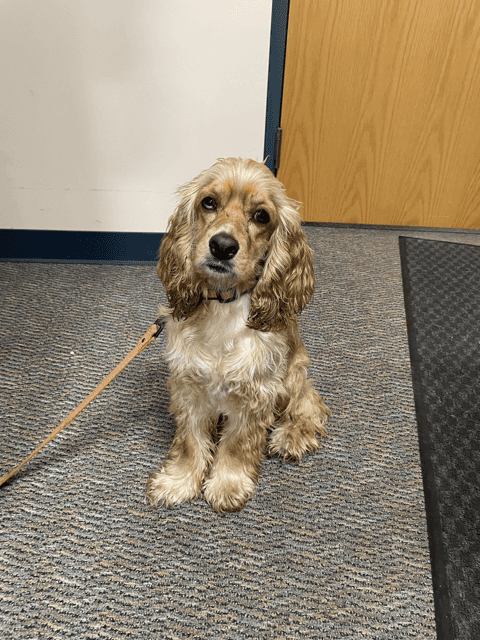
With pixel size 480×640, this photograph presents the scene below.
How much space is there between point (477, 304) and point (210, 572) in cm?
188

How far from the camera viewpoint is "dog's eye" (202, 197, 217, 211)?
3.78ft

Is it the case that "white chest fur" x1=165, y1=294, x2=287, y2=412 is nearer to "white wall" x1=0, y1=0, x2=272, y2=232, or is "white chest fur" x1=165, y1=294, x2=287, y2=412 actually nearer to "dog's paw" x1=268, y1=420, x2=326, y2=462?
"dog's paw" x1=268, y1=420, x2=326, y2=462

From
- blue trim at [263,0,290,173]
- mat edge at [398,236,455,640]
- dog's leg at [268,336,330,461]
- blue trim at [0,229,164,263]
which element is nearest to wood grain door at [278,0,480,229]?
blue trim at [263,0,290,173]

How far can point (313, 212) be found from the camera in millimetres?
3086

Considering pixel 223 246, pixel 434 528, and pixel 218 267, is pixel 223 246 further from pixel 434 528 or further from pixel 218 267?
pixel 434 528

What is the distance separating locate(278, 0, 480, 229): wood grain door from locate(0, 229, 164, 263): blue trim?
100 centimetres

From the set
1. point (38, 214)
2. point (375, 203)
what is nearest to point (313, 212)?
point (375, 203)

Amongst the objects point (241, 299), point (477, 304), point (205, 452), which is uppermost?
point (241, 299)

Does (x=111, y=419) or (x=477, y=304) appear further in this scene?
(x=477, y=304)

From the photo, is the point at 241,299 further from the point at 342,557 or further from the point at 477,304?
the point at 477,304

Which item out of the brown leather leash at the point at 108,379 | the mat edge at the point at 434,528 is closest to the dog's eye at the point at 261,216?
the brown leather leash at the point at 108,379

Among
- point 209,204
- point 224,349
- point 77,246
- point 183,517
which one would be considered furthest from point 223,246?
point 77,246

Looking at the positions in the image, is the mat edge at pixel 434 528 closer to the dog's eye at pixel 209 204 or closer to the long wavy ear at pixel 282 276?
the long wavy ear at pixel 282 276

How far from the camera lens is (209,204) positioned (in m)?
1.16
